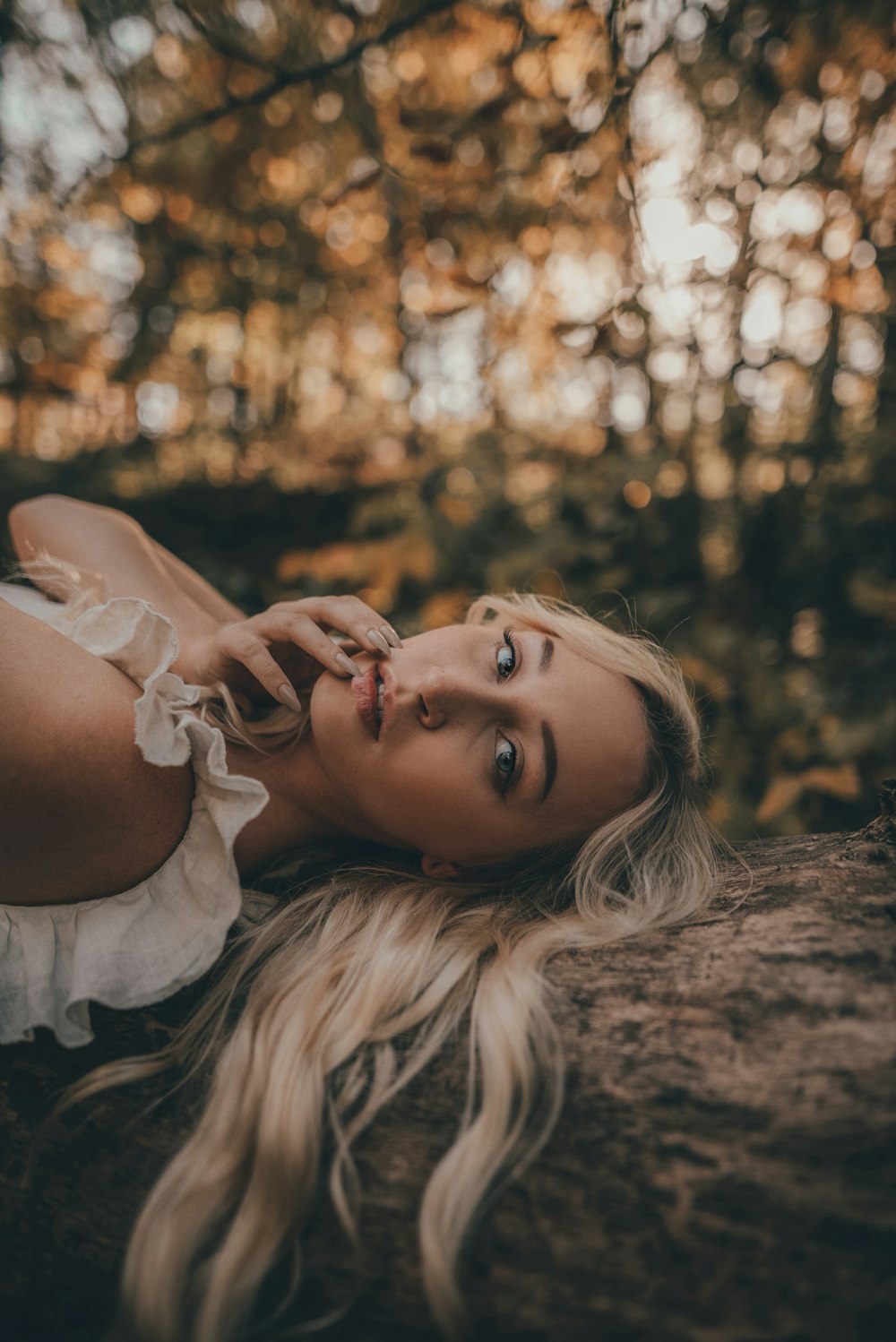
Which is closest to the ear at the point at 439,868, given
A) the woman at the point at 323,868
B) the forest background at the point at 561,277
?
the woman at the point at 323,868

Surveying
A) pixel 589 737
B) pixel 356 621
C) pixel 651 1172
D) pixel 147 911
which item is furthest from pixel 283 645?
pixel 651 1172

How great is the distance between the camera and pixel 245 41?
3.45 m

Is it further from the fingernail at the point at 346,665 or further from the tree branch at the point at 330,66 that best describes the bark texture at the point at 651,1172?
the tree branch at the point at 330,66

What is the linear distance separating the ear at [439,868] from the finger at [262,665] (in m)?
0.55

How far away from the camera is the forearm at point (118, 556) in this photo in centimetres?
257

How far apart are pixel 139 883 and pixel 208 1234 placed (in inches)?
30.2

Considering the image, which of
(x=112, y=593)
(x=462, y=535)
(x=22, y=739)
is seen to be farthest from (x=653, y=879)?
(x=462, y=535)

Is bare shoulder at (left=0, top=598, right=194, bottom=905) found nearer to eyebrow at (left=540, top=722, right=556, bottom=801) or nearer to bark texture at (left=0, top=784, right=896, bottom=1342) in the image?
bark texture at (left=0, top=784, right=896, bottom=1342)

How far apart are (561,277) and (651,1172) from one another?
4.16 metres

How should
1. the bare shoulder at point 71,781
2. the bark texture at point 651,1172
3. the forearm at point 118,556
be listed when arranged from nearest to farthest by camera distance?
the bark texture at point 651,1172
the bare shoulder at point 71,781
the forearm at point 118,556

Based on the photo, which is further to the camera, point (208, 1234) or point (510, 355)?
point (510, 355)

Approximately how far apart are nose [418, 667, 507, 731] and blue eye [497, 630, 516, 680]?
0.36 feet

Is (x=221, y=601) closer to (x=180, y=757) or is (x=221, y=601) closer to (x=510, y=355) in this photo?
(x=180, y=757)

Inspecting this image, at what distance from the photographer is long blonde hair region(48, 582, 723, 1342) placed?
1.24 metres
